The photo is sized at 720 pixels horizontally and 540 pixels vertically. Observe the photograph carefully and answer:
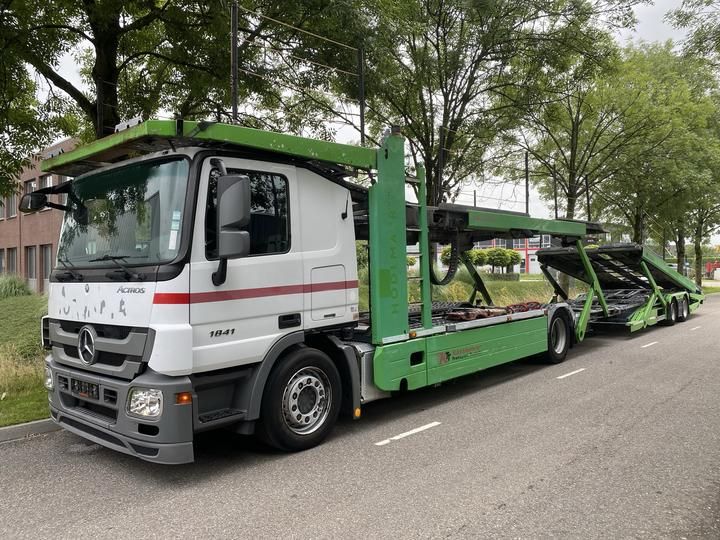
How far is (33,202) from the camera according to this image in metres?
5.23

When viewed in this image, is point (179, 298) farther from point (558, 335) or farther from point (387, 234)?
point (558, 335)

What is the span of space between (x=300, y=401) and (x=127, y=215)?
7.19ft

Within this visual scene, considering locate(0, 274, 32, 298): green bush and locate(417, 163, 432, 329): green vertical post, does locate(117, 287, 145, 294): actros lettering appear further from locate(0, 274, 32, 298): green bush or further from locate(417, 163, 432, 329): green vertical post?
locate(0, 274, 32, 298): green bush

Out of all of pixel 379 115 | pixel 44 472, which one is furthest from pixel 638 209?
pixel 44 472

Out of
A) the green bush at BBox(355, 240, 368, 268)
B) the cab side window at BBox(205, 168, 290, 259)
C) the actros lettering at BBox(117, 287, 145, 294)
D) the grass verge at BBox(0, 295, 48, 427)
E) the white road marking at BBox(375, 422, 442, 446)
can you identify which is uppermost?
the cab side window at BBox(205, 168, 290, 259)

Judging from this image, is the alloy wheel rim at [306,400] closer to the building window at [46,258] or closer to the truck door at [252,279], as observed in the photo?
the truck door at [252,279]

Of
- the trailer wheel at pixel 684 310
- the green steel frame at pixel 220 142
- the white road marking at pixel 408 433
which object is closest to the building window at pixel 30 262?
the green steel frame at pixel 220 142

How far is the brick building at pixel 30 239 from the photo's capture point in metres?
26.2

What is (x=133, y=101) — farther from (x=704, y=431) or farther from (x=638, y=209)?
(x=638, y=209)

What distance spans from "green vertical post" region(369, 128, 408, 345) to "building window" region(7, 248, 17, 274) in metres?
30.9

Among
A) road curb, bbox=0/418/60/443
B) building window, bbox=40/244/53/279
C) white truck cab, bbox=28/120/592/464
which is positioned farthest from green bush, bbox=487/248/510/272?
road curb, bbox=0/418/60/443

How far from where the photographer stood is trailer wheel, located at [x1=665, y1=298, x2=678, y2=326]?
14430 millimetres

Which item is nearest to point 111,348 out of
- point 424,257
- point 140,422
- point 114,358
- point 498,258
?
point 114,358

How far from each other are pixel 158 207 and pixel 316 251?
145 centimetres
